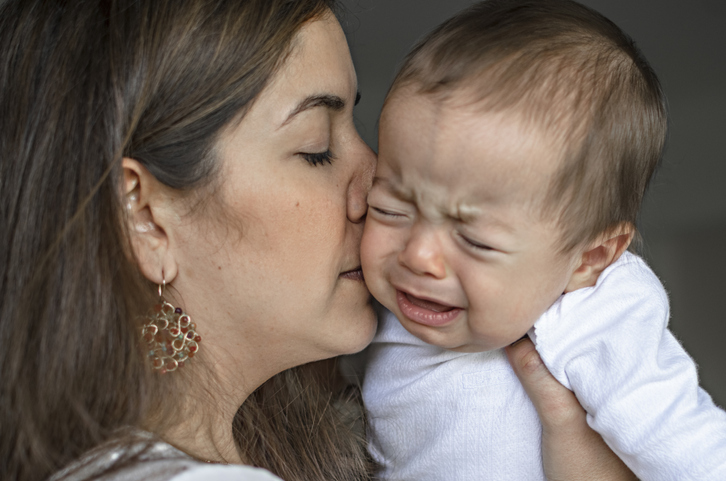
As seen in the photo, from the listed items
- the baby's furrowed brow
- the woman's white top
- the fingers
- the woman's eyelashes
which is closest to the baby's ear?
the fingers

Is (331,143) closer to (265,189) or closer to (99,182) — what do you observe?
(265,189)

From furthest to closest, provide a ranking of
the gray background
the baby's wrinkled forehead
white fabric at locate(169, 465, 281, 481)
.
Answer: the gray background
the baby's wrinkled forehead
white fabric at locate(169, 465, 281, 481)

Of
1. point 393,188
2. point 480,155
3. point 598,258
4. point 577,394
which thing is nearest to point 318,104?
point 393,188

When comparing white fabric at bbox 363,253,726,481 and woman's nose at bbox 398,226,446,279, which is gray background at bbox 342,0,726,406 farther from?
woman's nose at bbox 398,226,446,279

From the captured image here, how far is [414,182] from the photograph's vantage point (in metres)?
1.24

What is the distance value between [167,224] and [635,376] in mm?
935

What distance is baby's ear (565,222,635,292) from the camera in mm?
1354

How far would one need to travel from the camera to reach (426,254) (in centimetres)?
123

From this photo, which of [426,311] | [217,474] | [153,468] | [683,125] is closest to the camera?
[217,474]

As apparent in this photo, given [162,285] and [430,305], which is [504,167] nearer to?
[430,305]

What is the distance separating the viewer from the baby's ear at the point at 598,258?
1.35 metres

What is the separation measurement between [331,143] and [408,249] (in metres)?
0.34

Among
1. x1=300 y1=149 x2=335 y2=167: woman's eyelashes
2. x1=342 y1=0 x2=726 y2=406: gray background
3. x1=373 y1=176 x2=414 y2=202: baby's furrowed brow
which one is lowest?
x1=342 y1=0 x2=726 y2=406: gray background

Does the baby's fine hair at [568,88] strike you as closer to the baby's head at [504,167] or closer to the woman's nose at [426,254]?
the baby's head at [504,167]
